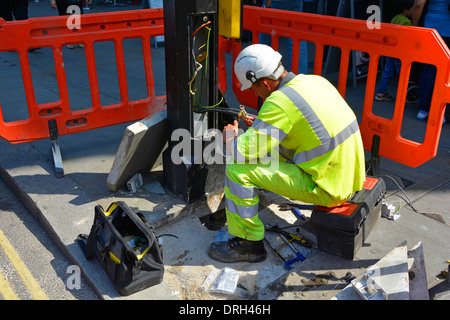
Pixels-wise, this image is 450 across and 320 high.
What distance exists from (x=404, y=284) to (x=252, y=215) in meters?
1.16

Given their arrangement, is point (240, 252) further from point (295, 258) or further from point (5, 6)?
point (5, 6)

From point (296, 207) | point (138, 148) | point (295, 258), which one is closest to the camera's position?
point (295, 258)

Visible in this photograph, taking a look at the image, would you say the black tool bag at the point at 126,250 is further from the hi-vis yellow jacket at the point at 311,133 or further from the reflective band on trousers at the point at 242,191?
the hi-vis yellow jacket at the point at 311,133

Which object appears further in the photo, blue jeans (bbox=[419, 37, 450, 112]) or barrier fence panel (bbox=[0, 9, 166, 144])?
blue jeans (bbox=[419, 37, 450, 112])

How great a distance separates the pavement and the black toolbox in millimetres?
98

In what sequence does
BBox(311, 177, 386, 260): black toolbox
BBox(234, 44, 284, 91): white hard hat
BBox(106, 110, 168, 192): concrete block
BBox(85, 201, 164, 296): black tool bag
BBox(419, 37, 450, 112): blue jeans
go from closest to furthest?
1. BBox(85, 201, 164, 296): black tool bag
2. BBox(234, 44, 284, 91): white hard hat
3. BBox(311, 177, 386, 260): black toolbox
4. BBox(106, 110, 168, 192): concrete block
5. BBox(419, 37, 450, 112): blue jeans

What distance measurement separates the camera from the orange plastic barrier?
365cm

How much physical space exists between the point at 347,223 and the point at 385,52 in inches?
62.4

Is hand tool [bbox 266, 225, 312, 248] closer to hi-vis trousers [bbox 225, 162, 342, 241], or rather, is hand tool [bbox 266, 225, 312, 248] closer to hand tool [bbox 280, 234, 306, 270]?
hand tool [bbox 280, 234, 306, 270]

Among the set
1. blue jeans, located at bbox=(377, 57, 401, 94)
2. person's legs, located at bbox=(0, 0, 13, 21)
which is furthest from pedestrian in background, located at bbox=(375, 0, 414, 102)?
person's legs, located at bbox=(0, 0, 13, 21)

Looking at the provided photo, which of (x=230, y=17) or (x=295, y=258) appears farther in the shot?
(x=230, y=17)

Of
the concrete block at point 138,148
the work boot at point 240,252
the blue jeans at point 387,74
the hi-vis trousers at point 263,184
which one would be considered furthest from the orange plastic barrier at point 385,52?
the blue jeans at point 387,74

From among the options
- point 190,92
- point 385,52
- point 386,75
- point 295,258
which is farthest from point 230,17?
point 386,75

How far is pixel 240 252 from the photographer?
359 centimetres
